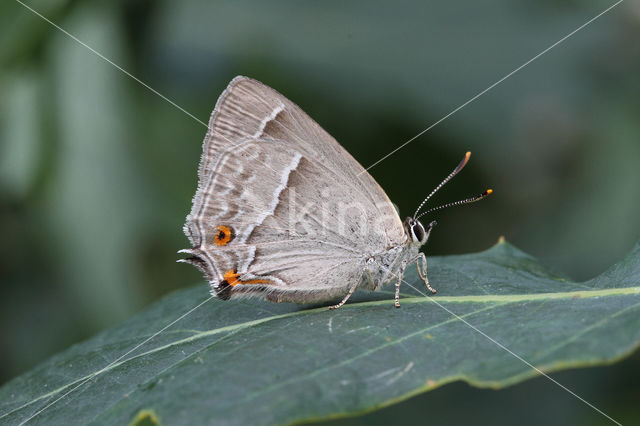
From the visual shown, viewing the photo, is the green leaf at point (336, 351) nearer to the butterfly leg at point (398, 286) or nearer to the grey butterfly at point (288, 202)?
the butterfly leg at point (398, 286)

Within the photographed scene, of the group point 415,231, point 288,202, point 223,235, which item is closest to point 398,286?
point 415,231

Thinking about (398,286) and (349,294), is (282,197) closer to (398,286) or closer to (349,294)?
(349,294)

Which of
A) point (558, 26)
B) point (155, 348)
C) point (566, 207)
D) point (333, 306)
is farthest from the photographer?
point (558, 26)

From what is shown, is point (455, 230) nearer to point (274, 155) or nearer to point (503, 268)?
point (503, 268)

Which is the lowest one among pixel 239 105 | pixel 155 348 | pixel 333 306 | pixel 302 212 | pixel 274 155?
pixel 333 306

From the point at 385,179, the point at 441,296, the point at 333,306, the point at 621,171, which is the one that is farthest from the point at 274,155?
the point at 621,171

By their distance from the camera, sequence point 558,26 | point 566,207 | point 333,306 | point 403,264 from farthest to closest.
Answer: point 558,26
point 566,207
point 403,264
point 333,306

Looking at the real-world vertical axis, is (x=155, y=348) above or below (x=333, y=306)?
above
